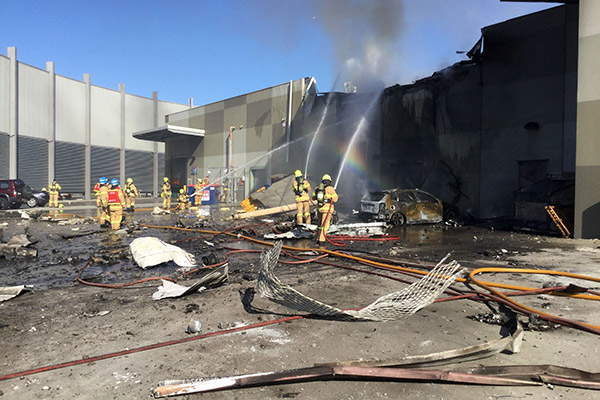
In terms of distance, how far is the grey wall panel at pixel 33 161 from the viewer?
31.3m

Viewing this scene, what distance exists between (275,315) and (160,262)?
11.5 ft

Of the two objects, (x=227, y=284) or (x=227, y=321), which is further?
(x=227, y=284)

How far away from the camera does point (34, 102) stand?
3294cm

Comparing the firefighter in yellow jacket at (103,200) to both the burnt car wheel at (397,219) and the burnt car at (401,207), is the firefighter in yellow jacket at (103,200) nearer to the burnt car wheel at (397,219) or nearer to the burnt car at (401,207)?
the burnt car at (401,207)

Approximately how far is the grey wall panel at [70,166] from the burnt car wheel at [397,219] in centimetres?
3393

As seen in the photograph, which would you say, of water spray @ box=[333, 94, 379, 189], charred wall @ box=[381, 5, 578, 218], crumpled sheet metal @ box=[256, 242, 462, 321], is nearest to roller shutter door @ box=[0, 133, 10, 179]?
water spray @ box=[333, 94, 379, 189]

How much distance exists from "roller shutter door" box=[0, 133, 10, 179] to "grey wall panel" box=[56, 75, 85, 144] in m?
5.54

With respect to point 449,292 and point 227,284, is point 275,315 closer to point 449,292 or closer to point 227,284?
point 227,284

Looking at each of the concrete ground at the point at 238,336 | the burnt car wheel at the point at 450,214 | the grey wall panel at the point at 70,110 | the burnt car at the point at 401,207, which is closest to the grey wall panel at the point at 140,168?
the grey wall panel at the point at 70,110

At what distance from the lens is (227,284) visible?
5.41 m

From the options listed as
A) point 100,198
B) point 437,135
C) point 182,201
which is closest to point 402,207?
point 437,135

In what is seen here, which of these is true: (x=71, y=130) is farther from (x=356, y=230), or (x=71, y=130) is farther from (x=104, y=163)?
(x=356, y=230)

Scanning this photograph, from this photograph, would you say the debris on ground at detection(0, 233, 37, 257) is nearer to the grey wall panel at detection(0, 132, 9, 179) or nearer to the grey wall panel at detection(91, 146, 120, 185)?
the grey wall panel at detection(0, 132, 9, 179)

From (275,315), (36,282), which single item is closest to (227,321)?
(275,315)
